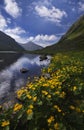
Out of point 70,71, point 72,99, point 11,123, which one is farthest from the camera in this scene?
point 70,71

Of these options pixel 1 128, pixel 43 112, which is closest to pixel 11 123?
pixel 1 128

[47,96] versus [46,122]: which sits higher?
[47,96]

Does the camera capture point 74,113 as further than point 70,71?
No

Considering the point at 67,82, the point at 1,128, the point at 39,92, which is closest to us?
the point at 1,128

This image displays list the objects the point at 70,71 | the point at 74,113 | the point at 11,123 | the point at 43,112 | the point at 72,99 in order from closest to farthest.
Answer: the point at 11,123 → the point at 43,112 → the point at 74,113 → the point at 72,99 → the point at 70,71

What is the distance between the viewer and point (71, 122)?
846cm

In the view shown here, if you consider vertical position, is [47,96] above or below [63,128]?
above

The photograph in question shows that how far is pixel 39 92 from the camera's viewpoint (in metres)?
10.3

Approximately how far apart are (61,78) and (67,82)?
51 cm

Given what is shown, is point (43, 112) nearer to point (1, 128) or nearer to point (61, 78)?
point (1, 128)

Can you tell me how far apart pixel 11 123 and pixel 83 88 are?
6474mm

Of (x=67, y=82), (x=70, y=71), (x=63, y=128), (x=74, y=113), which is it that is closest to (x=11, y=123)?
(x=63, y=128)

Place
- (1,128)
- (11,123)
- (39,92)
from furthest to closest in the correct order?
(39,92), (11,123), (1,128)

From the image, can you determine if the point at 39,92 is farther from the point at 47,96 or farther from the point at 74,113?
the point at 74,113
